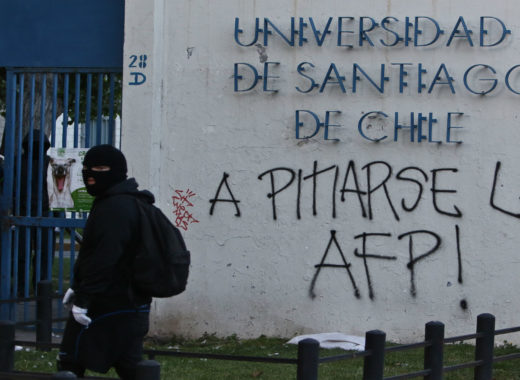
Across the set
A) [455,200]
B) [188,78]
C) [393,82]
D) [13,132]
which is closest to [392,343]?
[455,200]

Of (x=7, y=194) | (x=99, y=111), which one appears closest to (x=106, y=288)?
(x=99, y=111)

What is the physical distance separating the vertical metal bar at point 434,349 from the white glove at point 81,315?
215 cm

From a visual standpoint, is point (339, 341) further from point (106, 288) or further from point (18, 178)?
point (106, 288)

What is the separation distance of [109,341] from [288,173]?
13.5 feet

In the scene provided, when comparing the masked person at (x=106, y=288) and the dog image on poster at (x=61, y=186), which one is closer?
the masked person at (x=106, y=288)

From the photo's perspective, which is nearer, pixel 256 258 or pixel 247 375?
pixel 247 375

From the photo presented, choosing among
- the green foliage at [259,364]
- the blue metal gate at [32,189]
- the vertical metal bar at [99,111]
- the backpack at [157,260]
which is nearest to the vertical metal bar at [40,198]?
the blue metal gate at [32,189]

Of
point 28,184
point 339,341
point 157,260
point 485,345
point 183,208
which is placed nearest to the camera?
point 157,260

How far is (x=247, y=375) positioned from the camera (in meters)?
7.90

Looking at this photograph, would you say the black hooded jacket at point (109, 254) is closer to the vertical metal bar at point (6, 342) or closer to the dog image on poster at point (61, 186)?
the vertical metal bar at point (6, 342)

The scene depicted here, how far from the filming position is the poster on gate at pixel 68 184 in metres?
9.90

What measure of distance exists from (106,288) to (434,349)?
2.17 m

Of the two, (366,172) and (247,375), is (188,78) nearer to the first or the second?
(366,172)

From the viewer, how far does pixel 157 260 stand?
18.2 feet
